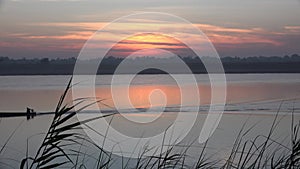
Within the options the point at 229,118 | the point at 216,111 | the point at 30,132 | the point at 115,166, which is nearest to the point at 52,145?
the point at 115,166

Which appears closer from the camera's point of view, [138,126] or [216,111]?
Answer: [138,126]

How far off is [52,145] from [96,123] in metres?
12.3

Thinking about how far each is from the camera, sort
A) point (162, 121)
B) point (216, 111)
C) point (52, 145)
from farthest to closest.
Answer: point (216, 111), point (162, 121), point (52, 145)

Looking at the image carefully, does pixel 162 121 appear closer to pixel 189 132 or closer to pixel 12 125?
pixel 189 132

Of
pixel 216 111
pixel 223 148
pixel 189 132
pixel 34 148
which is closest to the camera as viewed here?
pixel 223 148

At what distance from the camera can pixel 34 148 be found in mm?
15430

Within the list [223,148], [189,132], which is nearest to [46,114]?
[189,132]

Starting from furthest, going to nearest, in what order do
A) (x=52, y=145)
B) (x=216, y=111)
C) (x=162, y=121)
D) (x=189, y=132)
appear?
(x=216, y=111), (x=162, y=121), (x=189, y=132), (x=52, y=145)

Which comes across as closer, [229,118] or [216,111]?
[229,118]

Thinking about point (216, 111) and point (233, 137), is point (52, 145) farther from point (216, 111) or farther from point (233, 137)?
point (216, 111)

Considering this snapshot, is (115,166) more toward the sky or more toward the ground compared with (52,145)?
more toward the ground

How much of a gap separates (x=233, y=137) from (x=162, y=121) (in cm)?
627

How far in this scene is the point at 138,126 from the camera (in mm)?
20922

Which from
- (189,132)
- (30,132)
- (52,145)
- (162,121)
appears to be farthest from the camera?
(162,121)
